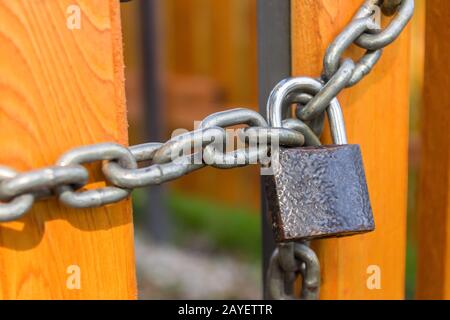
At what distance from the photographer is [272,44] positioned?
96 cm

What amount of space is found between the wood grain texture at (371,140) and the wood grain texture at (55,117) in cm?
27

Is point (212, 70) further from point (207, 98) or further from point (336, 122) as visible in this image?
point (336, 122)

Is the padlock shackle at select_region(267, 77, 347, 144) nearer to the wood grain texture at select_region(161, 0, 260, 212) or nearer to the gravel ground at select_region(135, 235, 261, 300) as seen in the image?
the gravel ground at select_region(135, 235, 261, 300)

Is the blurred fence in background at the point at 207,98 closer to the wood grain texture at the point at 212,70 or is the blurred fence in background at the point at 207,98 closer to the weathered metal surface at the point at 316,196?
the wood grain texture at the point at 212,70

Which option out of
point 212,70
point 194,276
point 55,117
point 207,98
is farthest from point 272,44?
A: point 212,70

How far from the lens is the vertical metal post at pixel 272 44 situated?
3.06 ft

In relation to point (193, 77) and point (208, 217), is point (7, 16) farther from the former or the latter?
point (193, 77)

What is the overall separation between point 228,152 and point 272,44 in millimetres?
240

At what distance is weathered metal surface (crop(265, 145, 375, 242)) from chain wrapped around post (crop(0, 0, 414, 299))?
28 millimetres

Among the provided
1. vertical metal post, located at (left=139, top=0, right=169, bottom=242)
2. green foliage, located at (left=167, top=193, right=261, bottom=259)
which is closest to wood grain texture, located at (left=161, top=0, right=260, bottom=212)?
green foliage, located at (left=167, top=193, right=261, bottom=259)

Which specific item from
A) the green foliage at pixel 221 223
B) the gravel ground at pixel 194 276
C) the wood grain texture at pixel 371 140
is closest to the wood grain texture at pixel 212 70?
the green foliage at pixel 221 223

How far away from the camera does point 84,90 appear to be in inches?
30.7

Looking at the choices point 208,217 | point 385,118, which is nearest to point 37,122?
point 385,118

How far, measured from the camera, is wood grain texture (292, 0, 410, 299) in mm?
905
